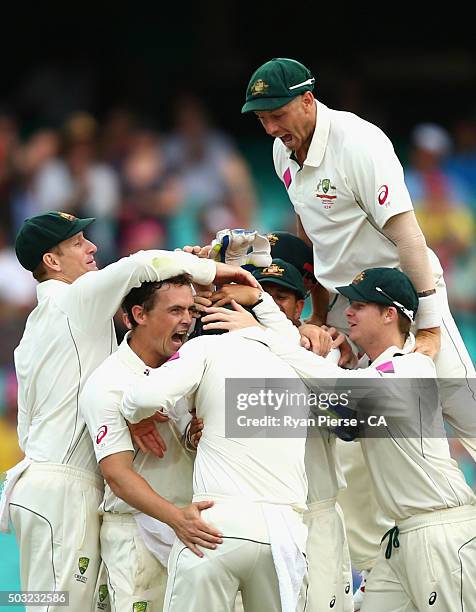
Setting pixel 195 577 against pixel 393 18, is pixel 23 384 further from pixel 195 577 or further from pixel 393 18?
pixel 393 18

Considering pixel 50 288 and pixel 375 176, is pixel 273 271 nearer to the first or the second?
pixel 375 176

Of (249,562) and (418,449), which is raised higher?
(418,449)

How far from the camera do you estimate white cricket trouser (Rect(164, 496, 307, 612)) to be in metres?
4.71

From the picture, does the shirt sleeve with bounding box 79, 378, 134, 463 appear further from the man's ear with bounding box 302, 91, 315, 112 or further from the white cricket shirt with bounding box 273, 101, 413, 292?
the man's ear with bounding box 302, 91, 315, 112

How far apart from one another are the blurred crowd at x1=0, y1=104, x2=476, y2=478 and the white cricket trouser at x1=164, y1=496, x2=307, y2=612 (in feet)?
21.6

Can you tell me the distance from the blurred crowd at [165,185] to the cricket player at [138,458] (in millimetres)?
5995

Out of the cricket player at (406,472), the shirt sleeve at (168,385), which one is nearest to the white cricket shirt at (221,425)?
the shirt sleeve at (168,385)

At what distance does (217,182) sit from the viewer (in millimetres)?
12195

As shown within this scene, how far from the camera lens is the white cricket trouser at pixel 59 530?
5.21 m

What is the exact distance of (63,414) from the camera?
5375 mm

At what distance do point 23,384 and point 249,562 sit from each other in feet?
4.81

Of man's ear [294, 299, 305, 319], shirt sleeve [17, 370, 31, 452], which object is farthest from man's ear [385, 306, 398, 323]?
shirt sleeve [17, 370, 31, 452]

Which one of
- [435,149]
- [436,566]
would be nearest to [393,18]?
[435,149]

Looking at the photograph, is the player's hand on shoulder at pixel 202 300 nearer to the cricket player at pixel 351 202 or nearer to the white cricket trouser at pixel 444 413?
the cricket player at pixel 351 202
